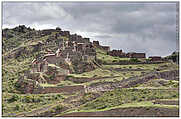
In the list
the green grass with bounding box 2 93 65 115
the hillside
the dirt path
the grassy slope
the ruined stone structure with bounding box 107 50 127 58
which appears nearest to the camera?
the dirt path

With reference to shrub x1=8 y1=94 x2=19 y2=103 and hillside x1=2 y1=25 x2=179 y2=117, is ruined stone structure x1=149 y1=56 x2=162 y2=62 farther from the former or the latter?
shrub x1=8 y1=94 x2=19 y2=103

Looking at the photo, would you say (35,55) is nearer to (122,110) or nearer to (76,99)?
(76,99)

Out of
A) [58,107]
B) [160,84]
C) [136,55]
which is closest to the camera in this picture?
[58,107]

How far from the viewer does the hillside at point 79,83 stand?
1261 inches

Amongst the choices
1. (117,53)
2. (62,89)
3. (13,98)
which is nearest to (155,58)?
(117,53)

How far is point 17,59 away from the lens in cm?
5050

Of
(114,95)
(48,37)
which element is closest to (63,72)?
(114,95)

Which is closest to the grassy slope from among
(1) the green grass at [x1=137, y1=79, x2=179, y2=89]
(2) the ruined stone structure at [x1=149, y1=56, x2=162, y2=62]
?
(1) the green grass at [x1=137, y1=79, x2=179, y2=89]

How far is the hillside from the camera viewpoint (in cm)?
3203

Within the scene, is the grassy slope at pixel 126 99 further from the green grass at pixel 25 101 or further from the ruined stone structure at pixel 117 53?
the ruined stone structure at pixel 117 53

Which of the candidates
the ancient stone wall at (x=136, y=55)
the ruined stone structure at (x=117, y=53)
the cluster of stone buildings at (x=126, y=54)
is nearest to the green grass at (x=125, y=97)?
the ancient stone wall at (x=136, y=55)

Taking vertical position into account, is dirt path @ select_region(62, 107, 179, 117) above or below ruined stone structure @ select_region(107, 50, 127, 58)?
below

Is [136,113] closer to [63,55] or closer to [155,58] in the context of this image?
[63,55]

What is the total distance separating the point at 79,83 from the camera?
4088 centimetres
